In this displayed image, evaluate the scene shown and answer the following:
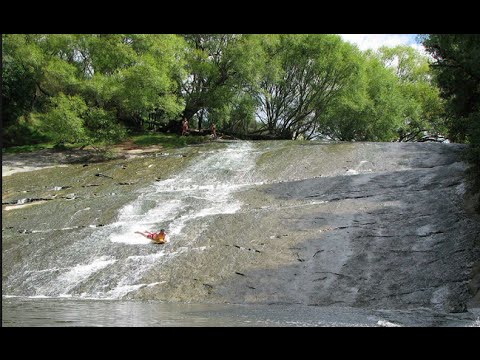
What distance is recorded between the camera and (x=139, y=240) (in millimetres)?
16625

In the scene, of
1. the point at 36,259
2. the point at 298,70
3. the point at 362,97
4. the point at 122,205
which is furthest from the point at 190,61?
the point at 36,259

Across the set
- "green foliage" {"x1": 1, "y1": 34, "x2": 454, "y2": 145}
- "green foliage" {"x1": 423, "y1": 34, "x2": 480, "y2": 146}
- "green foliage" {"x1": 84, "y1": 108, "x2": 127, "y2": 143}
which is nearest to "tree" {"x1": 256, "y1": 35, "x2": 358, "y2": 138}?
"green foliage" {"x1": 1, "y1": 34, "x2": 454, "y2": 145}

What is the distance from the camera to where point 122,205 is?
19.7 m

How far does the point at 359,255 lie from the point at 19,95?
99.3 ft

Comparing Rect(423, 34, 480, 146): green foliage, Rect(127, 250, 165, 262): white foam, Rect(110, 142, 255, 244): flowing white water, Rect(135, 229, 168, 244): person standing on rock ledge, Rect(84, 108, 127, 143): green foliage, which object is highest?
Rect(423, 34, 480, 146): green foliage

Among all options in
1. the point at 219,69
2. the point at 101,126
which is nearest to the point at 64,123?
the point at 101,126

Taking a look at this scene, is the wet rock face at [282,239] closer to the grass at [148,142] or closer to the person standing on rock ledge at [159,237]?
the person standing on rock ledge at [159,237]

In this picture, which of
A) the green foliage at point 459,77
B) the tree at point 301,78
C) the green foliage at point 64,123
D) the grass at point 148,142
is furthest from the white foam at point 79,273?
the tree at point 301,78

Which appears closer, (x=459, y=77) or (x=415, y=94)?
(x=459, y=77)

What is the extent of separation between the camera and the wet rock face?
13.1 meters

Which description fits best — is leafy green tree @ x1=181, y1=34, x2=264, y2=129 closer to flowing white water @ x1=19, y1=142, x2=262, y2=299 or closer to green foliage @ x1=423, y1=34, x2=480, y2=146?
flowing white water @ x1=19, y1=142, x2=262, y2=299

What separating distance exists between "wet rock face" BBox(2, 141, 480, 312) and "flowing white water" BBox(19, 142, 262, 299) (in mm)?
63

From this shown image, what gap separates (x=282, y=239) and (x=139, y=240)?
5.07 meters

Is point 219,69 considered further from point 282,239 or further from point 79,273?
point 79,273
